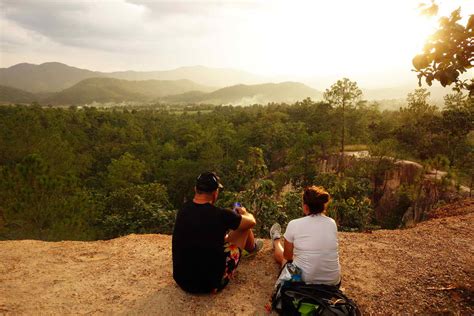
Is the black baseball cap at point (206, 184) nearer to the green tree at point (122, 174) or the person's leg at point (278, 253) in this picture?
the person's leg at point (278, 253)

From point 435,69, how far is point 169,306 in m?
4.00

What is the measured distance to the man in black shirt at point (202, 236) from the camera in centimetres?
367

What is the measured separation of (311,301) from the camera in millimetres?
3291

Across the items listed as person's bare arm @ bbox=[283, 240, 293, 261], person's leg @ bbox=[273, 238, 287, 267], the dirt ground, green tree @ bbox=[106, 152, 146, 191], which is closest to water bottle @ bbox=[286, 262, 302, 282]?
person's bare arm @ bbox=[283, 240, 293, 261]

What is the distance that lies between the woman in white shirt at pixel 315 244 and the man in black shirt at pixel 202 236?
72 cm

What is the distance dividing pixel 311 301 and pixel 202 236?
1.31 metres

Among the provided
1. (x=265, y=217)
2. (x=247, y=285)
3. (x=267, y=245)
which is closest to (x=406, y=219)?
(x=265, y=217)

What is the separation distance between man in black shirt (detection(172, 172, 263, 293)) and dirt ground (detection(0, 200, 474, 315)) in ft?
1.41

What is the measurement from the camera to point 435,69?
11.4 ft

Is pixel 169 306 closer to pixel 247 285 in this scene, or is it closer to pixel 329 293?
pixel 247 285

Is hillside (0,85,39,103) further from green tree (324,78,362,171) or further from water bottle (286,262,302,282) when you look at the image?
water bottle (286,262,302,282)

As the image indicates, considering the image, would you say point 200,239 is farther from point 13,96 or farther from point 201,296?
point 13,96

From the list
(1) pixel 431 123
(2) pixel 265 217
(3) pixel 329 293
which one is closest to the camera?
(3) pixel 329 293

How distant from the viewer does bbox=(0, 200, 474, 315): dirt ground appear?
4051 mm
